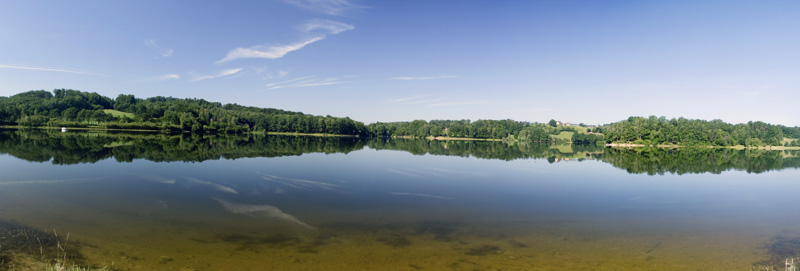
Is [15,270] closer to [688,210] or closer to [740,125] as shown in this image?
A: [688,210]

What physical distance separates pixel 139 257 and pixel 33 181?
15.3m

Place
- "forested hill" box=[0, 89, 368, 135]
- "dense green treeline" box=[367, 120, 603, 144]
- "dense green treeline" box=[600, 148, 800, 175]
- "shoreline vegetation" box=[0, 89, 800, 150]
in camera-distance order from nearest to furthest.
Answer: "dense green treeline" box=[600, 148, 800, 175], "forested hill" box=[0, 89, 368, 135], "shoreline vegetation" box=[0, 89, 800, 150], "dense green treeline" box=[367, 120, 603, 144]

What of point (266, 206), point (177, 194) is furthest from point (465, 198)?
point (177, 194)

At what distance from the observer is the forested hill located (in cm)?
10175

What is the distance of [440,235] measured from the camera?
12.2 meters

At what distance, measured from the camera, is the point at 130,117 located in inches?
4464

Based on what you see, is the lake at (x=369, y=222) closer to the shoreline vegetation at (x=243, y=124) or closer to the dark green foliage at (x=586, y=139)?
the shoreline vegetation at (x=243, y=124)

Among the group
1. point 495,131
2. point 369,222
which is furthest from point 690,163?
point 495,131

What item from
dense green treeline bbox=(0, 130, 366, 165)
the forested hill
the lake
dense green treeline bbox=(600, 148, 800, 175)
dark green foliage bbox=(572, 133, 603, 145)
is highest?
the forested hill

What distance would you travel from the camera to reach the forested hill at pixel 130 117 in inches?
4006

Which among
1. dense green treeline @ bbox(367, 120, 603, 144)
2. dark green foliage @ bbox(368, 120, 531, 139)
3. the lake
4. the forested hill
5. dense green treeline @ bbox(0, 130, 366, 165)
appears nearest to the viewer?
the lake

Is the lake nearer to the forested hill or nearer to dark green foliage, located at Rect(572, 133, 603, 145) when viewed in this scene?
the forested hill

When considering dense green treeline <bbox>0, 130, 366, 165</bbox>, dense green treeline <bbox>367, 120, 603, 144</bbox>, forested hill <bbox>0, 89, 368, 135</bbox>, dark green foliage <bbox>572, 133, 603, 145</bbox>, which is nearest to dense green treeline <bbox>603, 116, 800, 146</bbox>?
dark green foliage <bbox>572, 133, 603, 145</bbox>

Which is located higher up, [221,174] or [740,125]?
[740,125]
